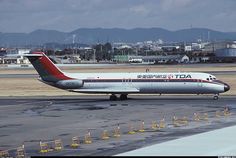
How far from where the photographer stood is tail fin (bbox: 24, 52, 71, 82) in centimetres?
6850

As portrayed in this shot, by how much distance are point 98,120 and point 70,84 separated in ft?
69.6

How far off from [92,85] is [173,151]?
48.0m

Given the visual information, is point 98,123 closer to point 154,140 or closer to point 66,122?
point 66,122

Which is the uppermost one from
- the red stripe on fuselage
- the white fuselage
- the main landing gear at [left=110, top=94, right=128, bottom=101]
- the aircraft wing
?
the red stripe on fuselage

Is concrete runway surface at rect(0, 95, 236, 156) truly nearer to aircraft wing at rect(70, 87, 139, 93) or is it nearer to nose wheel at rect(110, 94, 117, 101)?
nose wheel at rect(110, 94, 117, 101)

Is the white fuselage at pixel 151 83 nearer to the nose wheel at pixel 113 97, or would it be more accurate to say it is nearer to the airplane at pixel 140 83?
the airplane at pixel 140 83

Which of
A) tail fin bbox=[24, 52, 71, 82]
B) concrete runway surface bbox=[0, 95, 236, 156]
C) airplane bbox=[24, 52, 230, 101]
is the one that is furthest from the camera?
tail fin bbox=[24, 52, 71, 82]

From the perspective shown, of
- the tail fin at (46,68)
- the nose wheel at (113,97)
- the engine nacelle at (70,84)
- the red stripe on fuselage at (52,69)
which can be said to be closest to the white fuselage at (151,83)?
the engine nacelle at (70,84)

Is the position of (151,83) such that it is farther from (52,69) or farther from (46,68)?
(46,68)

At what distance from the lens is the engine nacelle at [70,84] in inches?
2638

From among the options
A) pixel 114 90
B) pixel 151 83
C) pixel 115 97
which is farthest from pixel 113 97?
pixel 151 83

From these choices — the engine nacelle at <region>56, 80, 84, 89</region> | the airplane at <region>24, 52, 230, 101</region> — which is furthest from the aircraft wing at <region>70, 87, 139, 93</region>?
the engine nacelle at <region>56, 80, 84, 89</region>

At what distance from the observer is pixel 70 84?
67438 mm

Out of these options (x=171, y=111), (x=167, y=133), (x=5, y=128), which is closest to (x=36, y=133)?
(x=5, y=128)
